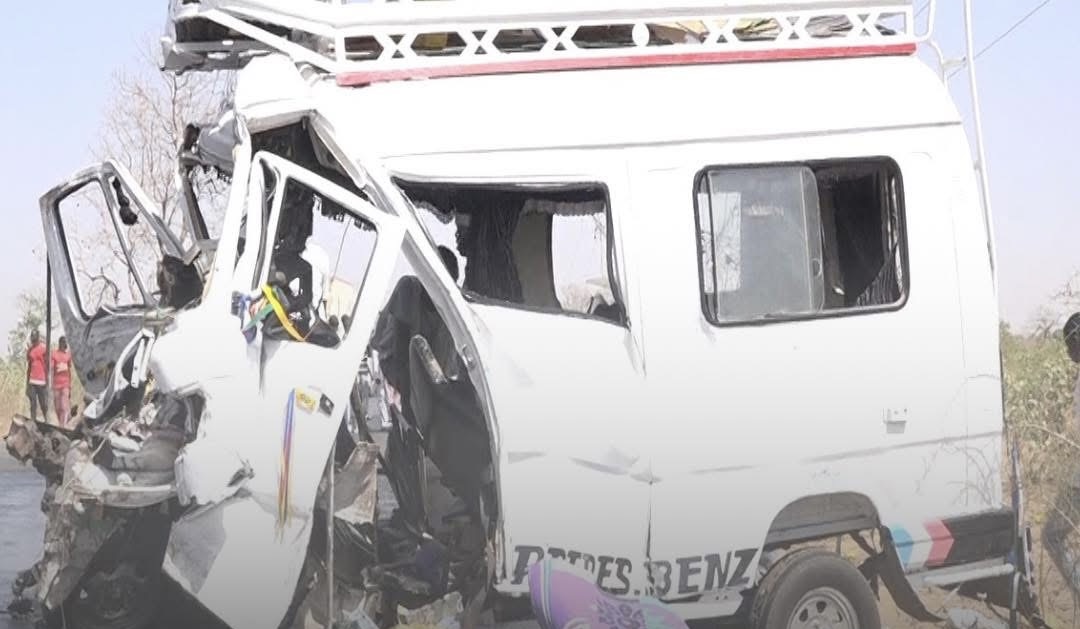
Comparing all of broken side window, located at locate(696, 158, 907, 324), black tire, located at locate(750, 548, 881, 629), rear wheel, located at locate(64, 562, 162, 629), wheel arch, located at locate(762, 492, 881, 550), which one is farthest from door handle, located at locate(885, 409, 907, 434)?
rear wheel, located at locate(64, 562, 162, 629)

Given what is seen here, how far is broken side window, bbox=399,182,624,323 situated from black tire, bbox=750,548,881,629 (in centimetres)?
138

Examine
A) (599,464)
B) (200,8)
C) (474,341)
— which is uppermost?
(200,8)

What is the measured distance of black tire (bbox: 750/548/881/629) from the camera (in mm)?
6371

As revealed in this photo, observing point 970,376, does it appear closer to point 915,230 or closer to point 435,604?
point 915,230

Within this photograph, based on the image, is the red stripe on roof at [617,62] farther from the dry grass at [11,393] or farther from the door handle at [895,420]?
the dry grass at [11,393]

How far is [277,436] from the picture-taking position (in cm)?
557

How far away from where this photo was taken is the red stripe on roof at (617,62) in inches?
241

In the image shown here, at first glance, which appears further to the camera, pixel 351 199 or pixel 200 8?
pixel 200 8

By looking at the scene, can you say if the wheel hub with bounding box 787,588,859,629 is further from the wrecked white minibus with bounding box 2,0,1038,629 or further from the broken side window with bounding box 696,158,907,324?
the broken side window with bounding box 696,158,907,324

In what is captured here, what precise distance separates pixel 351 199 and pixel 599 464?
1.43 metres

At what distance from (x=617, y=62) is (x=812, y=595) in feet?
8.02

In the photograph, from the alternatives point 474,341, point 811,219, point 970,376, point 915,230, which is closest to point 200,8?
point 474,341

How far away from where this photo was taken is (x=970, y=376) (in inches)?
255

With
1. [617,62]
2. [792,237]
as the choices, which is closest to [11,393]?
[617,62]
